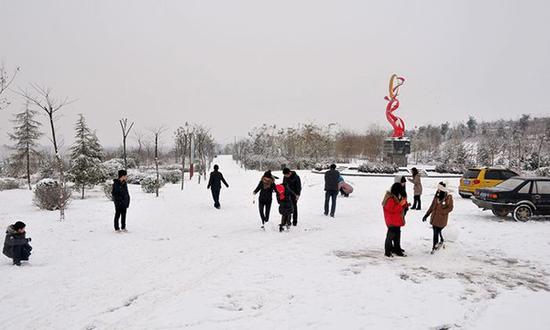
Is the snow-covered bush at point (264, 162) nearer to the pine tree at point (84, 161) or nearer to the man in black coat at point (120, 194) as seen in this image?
the pine tree at point (84, 161)

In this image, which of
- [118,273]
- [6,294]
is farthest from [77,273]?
[6,294]

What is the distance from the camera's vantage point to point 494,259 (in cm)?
721

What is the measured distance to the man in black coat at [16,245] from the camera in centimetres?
640

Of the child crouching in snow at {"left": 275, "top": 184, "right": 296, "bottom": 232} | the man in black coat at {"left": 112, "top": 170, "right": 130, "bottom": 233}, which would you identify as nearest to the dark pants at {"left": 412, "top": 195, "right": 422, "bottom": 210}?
the child crouching in snow at {"left": 275, "top": 184, "right": 296, "bottom": 232}

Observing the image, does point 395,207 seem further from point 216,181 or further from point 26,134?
point 26,134

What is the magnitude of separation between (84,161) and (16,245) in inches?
792

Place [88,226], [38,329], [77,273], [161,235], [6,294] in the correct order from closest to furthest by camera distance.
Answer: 1. [38,329]
2. [6,294]
3. [77,273]
4. [161,235]
5. [88,226]

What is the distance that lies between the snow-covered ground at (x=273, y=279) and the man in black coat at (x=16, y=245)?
10.3 inches

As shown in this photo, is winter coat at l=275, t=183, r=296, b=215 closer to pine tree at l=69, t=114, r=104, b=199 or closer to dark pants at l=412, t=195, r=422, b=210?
dark pants at l=412, t=195, r=422, b=210

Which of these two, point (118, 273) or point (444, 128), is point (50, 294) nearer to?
point (118, 273)

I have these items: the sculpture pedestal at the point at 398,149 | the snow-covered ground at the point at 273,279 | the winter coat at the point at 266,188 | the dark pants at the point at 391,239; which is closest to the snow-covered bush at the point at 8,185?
the snow-covered ground at the point at 273,279

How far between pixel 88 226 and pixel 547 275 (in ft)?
34.7

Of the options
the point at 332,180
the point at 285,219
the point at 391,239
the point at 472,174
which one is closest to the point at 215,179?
the point at 332,180

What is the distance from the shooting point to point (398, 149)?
119 ft
